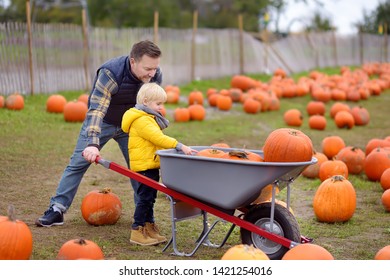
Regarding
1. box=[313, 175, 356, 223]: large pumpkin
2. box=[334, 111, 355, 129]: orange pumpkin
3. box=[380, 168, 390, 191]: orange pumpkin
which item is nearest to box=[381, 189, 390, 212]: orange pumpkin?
box=[313, 175, 356, 223]: large pumpkin

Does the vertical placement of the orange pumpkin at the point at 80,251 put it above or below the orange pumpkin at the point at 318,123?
above

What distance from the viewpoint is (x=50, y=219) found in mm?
5703

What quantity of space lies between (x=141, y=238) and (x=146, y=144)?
0.71 m

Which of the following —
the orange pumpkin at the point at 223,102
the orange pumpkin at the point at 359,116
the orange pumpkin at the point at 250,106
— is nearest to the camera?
the orange pumpkin at the point at 359,116

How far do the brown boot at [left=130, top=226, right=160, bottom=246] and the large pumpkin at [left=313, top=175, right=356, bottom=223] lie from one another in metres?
1.74

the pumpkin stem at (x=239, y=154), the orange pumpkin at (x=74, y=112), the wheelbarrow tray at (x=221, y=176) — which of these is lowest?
the orange pumpkin at (x=74, y=112)

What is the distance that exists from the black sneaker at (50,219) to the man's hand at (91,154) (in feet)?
2.95

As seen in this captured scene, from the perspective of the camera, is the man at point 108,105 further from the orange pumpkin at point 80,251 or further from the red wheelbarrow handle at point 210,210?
the orange pumpkin at point 80,251

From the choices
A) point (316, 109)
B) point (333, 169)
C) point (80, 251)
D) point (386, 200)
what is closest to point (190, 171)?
point (80, 251)

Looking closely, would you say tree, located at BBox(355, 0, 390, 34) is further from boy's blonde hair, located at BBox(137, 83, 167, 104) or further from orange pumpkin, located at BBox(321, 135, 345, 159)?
boy's blonde hair, located at BBox(137, 83, 167, 104)

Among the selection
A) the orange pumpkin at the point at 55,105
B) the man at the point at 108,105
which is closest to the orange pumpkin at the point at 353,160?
the man at the point at 108,105

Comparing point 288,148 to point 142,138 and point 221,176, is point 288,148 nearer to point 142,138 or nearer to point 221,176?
point 221,176

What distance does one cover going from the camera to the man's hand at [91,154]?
500 centimetres

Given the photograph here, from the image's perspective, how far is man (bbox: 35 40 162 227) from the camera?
17.3 ft
